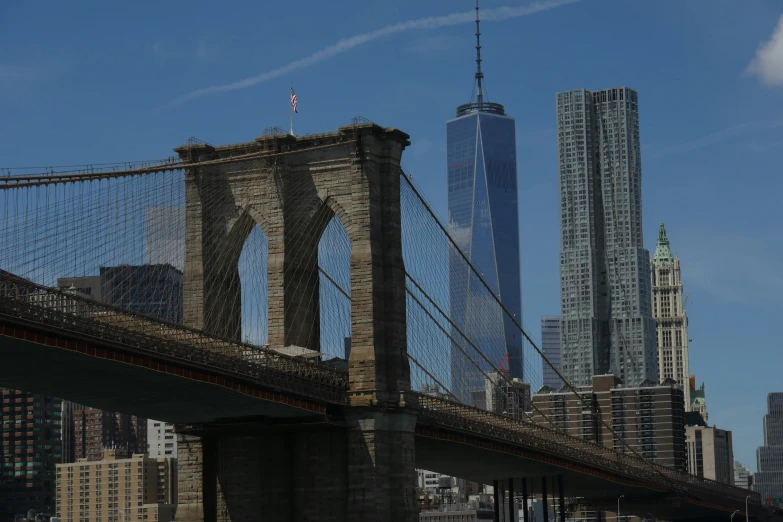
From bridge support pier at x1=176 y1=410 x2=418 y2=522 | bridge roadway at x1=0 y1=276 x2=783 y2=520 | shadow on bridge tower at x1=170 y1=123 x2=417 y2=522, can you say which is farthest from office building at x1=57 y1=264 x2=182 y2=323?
bridge support pier at x1=176 y1=410 x2=418 y2=522

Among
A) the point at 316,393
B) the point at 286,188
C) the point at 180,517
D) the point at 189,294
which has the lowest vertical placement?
the point at 180,517

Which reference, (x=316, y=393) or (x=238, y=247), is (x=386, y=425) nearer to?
(x=316, y=393)

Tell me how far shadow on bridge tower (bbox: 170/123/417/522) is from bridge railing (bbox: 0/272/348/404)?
9.52 feet

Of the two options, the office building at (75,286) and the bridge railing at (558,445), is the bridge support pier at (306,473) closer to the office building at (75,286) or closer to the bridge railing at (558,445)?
the bridge railing at (558,445)

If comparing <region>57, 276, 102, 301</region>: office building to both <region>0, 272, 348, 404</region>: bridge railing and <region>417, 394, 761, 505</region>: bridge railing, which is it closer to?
<region>0, 272, 348, 404</region>: bridge railing

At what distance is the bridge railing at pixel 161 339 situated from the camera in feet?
192

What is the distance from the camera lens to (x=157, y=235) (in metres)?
78.7

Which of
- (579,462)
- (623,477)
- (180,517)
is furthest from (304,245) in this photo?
(623,477)

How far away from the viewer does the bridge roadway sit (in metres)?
59.8

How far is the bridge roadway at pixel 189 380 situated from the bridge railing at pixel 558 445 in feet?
0.59

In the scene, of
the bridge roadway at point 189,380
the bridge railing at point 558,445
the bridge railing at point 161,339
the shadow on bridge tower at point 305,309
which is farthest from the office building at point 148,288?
the bridge railing at point 558,445

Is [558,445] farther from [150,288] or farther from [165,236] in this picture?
[165,236]

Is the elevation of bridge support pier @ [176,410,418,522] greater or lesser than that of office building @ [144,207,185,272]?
lesser

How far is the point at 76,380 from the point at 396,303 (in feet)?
60.0
